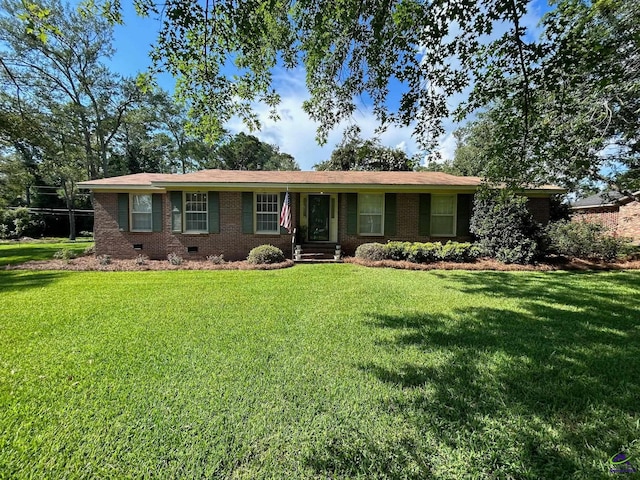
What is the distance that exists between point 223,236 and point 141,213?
3.55m

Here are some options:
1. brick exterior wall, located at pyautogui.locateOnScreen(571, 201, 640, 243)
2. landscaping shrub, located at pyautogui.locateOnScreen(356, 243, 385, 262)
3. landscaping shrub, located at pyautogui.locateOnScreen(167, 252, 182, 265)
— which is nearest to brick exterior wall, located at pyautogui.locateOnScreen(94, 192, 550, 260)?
landscaping shrub, located at pyautogui.locateOnScreen(167, 252, 182, 265)

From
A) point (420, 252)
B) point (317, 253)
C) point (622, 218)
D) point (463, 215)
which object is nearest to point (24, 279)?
point (317, 253)

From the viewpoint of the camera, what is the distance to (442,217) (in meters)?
11.6

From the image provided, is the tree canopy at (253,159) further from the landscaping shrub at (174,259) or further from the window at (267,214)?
the landscaping shrub at (174,259)

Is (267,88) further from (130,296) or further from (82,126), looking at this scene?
(82,126)

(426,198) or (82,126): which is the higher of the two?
(82,126)

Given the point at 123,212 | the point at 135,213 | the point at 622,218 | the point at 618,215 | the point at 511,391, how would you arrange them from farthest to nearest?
the point at 618,215 → the point at 622,218 → the point at 135,213 → the point at 123,212 → the point at 511,391

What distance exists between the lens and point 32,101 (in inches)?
770

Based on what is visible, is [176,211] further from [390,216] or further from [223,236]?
[390,216]

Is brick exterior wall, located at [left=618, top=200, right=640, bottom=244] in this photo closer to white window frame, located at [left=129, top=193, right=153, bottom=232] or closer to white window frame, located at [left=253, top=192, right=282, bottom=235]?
white window frame, located at [left=253, top=192, right=282, bottom=235]

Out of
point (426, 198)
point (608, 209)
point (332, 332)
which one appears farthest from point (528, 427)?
point (608, 209)

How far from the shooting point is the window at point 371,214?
11.4m

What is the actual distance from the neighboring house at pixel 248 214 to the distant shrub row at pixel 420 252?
1236mm

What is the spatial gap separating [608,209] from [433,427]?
2327cm
